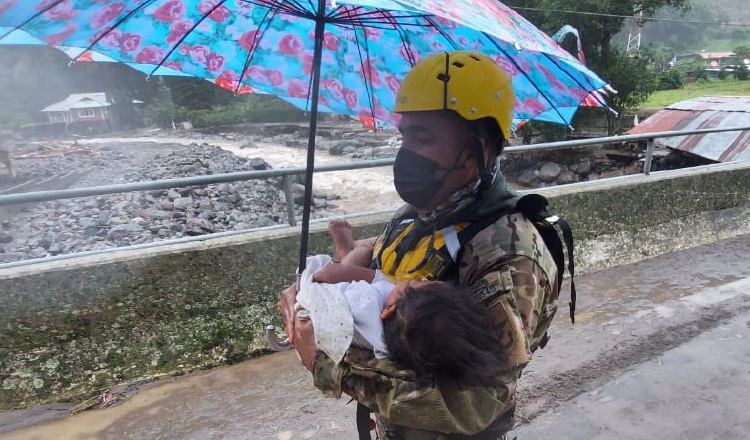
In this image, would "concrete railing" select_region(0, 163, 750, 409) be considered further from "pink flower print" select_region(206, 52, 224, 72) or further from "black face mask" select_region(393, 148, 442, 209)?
"black face mask" select_region(393, 148, 442, 209)

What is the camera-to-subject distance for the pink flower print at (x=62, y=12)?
1.89m

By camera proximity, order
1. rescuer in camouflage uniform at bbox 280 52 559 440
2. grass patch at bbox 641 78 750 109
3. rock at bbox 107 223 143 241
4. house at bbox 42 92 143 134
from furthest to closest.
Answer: house at bbox 42 92 143 134
grass patch at bbox 641 78 750 109
rock at bbox 107 223 143 241
rescuer in camouflage uniform at bbox 280 52 559 440

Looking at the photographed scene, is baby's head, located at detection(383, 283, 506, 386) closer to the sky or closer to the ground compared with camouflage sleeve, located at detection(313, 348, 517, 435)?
closer to the sky

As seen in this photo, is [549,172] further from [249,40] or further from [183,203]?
[249,40]

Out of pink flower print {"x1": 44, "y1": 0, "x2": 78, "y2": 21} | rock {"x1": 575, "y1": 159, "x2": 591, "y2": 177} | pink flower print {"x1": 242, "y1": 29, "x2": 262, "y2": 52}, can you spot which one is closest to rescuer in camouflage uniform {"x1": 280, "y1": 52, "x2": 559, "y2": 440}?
pink flower print {"x1": 242, "y1": 29, "x2": 262, "y2": 52}

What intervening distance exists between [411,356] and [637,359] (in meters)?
3.13

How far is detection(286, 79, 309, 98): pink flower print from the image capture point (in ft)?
8.03

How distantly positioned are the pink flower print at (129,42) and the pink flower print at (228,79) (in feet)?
1.24

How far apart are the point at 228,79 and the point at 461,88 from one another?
163cm

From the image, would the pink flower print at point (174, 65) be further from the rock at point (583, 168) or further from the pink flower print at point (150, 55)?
the rock at point (583, 168)

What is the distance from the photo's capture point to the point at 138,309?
3205 mm

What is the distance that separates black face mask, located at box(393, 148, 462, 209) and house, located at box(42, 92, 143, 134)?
53.9m

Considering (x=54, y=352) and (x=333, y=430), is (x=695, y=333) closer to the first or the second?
(x=333, y=430)

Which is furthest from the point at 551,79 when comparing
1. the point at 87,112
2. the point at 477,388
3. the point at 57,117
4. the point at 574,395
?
the point at 57,117
